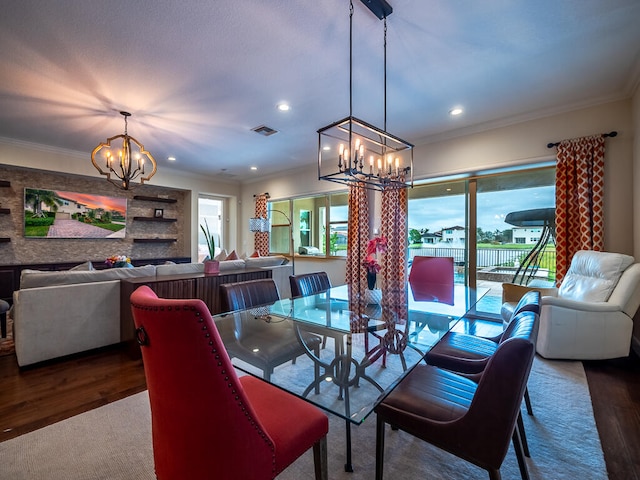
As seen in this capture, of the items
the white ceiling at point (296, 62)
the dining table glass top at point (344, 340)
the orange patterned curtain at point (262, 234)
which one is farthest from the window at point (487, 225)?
the orange patterned curtain at point (262, 234)

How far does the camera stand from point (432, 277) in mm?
3527

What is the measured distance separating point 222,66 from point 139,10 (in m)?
0.73

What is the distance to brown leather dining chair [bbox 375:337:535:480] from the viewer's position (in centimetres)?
96

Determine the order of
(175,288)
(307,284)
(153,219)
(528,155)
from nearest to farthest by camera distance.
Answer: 1. (307,284)
2. (175,288)
3. (528,155)
4. (153,219)

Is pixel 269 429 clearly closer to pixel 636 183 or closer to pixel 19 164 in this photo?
pixel 636 183

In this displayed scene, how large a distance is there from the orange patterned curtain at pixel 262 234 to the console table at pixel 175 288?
3.16 metres

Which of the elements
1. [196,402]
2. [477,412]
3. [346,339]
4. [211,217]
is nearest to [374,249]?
[346,339]

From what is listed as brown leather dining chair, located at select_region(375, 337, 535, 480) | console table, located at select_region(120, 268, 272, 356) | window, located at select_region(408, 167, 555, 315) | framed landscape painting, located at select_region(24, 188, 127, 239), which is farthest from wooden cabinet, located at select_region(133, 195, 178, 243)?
brown leather dining chair, located at select_region(375, 337, 535, 480)

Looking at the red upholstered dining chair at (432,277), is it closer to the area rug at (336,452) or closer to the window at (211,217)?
the area rug at (336,452)

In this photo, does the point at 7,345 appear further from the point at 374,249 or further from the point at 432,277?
the point at 432,277

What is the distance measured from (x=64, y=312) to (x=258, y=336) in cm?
219

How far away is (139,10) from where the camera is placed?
2.04 m

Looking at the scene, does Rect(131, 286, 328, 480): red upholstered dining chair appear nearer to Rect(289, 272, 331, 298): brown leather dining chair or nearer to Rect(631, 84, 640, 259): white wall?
Rect(289, 272, 331, 298): brown leather dining chair

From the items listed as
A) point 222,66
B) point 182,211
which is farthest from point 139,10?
point 182,211
